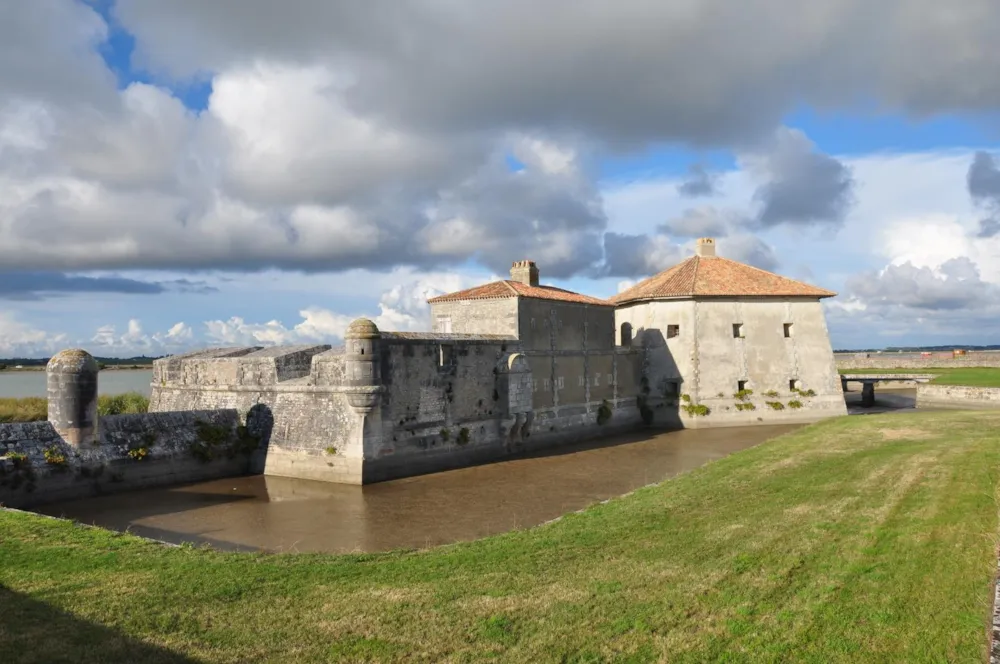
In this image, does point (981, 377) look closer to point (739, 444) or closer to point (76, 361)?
point (739, 444)

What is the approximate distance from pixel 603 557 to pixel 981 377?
133 feet

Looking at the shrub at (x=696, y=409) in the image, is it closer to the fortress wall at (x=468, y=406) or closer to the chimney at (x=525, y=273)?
the fortress wall at (x=468, y=406)

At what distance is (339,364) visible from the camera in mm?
18500

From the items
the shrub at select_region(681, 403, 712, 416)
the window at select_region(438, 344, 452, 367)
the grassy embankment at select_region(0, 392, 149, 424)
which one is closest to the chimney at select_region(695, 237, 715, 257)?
the shrub at select_region(681, 403, 712, 416)

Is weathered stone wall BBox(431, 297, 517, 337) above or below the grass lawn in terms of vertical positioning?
above

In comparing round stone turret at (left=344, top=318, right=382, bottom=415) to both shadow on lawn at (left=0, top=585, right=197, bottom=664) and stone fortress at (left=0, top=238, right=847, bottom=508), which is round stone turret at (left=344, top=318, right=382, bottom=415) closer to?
stone fortress at (left=0, top=238, right=847, bottom=508)

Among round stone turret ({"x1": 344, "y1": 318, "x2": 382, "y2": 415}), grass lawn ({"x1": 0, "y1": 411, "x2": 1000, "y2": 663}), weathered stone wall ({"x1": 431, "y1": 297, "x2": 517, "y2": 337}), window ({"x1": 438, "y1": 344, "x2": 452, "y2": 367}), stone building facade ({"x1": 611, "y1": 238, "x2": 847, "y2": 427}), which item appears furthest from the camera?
stone building facade ({"x1": 611, "y1": 238, "x2": 847, "y2": 427})

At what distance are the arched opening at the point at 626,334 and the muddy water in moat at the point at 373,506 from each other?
39.1 feet

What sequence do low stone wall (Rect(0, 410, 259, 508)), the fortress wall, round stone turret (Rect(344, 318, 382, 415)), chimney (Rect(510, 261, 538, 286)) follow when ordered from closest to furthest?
low stone wall (Rect(0, 410, 259, 508)) → round stone turret (Rect(344, 318, 382, 415)) → the fortress wall → chimney (Rect(510, 261, 538, 286))

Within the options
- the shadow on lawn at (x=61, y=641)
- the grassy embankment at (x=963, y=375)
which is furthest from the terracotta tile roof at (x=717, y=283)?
the shadow on lawn at (x=61, y=641)

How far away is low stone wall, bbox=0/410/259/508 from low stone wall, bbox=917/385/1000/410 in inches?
1273

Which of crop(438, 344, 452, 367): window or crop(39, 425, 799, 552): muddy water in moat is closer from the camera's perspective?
crop(39, 425, 799, 552): muddy water in moat

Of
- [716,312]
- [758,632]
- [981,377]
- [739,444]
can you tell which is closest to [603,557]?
[758,632]

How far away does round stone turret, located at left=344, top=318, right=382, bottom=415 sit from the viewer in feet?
58.3
